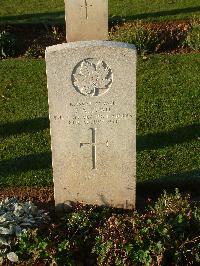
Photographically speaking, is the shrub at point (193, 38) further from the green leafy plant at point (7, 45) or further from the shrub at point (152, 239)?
the shrub at point (152, 239)

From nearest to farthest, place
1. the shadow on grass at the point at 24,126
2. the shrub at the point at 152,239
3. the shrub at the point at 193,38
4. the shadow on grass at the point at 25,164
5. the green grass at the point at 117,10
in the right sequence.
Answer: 1. the shrub at the point at 152,239
2. the shadow on grass at the point at 25,164
3. the shadow on grass at the point at 24,126
4. the shrub at the point at 193,38
5. the green grass at the point at 117,10

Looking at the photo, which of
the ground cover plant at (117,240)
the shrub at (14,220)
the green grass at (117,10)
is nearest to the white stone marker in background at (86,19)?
the green grass at (117,10)

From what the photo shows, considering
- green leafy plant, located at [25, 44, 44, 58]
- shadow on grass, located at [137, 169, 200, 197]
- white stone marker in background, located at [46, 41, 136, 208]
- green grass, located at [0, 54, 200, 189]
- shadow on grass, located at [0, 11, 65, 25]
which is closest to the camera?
white stone marker in background, located at [46, 41, 136, 208]

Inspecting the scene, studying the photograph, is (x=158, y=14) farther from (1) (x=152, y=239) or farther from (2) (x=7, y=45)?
(1) (x=152, y=239)

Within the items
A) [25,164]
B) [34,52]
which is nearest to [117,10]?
[34,52]

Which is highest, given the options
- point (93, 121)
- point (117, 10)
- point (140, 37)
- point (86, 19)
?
point (117, 10)

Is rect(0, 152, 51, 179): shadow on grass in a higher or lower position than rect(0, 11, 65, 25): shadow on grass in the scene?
lower

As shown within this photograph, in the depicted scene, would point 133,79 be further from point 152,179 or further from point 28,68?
point 28,68

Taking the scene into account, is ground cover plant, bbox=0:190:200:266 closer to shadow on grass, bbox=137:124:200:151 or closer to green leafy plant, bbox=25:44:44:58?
shadow on grass, bbox=137:124:200:151

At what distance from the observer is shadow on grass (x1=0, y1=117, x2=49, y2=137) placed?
8.69m

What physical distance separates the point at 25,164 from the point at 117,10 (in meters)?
7.72

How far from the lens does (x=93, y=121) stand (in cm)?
599

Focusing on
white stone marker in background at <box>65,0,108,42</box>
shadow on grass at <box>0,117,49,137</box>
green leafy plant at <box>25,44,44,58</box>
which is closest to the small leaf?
shadow on grass at <box>0,117,49,137</box>

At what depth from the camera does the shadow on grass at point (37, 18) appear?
13.6 m
